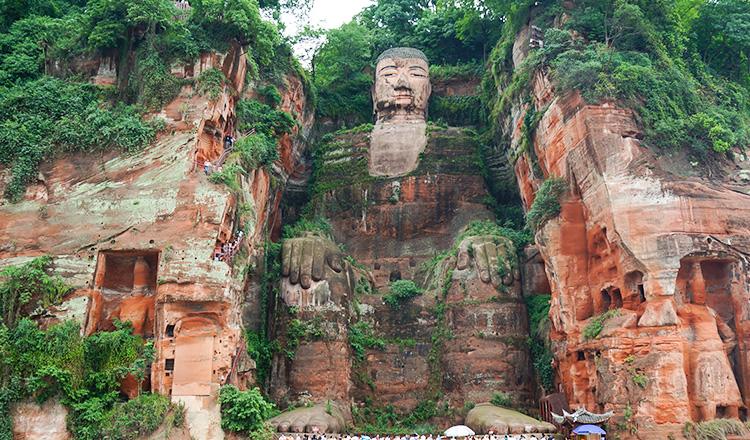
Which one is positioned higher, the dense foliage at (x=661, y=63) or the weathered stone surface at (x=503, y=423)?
the dense foliage at (x=661, y=63)

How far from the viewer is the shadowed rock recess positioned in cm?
2123

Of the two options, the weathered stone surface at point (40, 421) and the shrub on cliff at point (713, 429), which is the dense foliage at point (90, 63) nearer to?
the weathered stone surface at point (40, 421)

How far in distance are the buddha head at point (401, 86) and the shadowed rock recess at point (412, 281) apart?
6.10m

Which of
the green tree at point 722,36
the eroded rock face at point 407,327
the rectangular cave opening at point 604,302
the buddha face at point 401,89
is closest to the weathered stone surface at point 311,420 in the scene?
the eroded rock face at point 407,327

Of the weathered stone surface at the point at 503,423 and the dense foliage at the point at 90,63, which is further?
→ the dense foliage at the point at 90,63

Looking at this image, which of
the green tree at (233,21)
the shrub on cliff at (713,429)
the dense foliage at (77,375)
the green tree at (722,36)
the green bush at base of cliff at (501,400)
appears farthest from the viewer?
the green tree at (722,36)

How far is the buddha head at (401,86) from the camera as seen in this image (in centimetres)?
3650

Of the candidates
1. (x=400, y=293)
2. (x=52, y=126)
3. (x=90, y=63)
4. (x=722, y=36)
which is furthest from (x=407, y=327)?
(x=722, y=36)

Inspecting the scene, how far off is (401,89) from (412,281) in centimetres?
1184

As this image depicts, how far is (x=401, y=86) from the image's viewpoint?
36375mm

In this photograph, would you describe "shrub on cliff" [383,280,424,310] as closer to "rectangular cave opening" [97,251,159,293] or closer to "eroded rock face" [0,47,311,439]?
"eroded rock face" [0,47,311,439]

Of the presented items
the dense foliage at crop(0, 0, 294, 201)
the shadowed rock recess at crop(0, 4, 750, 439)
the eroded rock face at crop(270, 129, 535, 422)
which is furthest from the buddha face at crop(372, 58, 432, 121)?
the dense foliage at crop(0, 0, 294, 201)

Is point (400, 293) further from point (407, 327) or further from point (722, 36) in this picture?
point (722, 36)

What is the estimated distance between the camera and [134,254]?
2206cm
